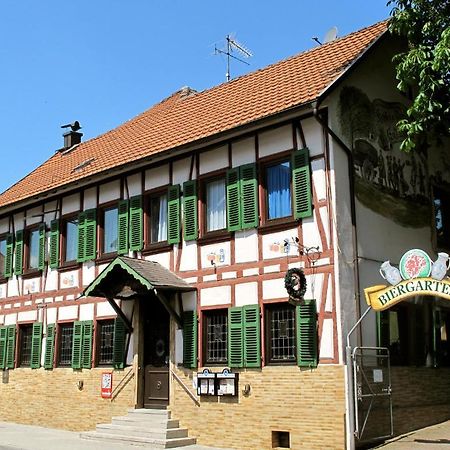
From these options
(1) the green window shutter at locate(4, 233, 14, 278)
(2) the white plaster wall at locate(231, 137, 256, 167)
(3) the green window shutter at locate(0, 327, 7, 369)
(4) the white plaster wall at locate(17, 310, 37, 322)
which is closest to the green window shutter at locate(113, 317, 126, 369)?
(4) the white plaster wall at locate(17, 310, 37, 322)

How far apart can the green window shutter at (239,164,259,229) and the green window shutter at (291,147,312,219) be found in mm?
1014

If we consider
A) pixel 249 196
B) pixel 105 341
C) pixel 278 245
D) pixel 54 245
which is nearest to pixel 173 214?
pixel 249 196

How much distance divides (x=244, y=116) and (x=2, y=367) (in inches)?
436

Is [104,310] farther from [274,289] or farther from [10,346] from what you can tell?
[274,289]

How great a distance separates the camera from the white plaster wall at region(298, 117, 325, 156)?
13.5 meters

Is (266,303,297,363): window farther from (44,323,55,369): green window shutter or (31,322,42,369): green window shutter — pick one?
(31,322,42,369): green window shutter

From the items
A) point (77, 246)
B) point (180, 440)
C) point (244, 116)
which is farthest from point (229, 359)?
point (77, 246)

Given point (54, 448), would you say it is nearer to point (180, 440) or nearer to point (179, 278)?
point (180, 440)

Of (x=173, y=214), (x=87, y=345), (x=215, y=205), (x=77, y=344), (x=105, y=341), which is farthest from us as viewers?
(x=77, y=344)

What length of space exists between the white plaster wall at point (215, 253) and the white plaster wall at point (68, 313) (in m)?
4.80

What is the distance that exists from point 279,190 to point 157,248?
3632mm

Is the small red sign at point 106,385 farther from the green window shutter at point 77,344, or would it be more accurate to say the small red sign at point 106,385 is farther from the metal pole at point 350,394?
the metal pole at point 350,394

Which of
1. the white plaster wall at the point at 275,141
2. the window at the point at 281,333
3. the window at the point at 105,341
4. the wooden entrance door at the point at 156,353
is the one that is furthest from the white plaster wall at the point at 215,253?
the window at the point at 105,341

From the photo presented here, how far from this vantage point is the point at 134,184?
56.5 feet
